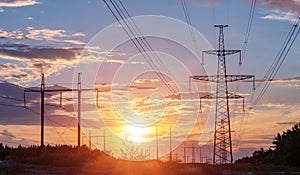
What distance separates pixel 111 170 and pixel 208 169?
6564 millimetres

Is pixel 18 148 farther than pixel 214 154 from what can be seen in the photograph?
No

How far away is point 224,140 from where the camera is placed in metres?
61.3

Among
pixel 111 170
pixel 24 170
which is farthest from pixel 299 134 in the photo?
pixel 24 170

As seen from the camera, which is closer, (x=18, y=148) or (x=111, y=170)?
(x=111, y=170)

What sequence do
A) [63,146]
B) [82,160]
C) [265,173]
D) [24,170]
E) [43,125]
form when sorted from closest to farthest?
1. [24,170]
2. [265,173]
3. [82,160]
4. [63,146]
5. [43,125]

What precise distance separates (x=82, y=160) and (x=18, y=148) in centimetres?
1143

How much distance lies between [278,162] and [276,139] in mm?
11510

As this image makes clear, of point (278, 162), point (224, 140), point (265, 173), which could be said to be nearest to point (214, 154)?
point (224, 140)

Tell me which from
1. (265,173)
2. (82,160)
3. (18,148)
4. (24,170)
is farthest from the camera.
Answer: (18,148)

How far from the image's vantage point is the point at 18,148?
180ft

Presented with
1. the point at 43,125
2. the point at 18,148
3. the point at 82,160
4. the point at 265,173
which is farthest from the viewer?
the point at 43,125

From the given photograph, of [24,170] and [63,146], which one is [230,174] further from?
[63,146]

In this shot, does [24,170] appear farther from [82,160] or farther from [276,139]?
[276,139]

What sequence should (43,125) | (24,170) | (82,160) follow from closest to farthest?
(24,170) → (82,160) → (43,125)
